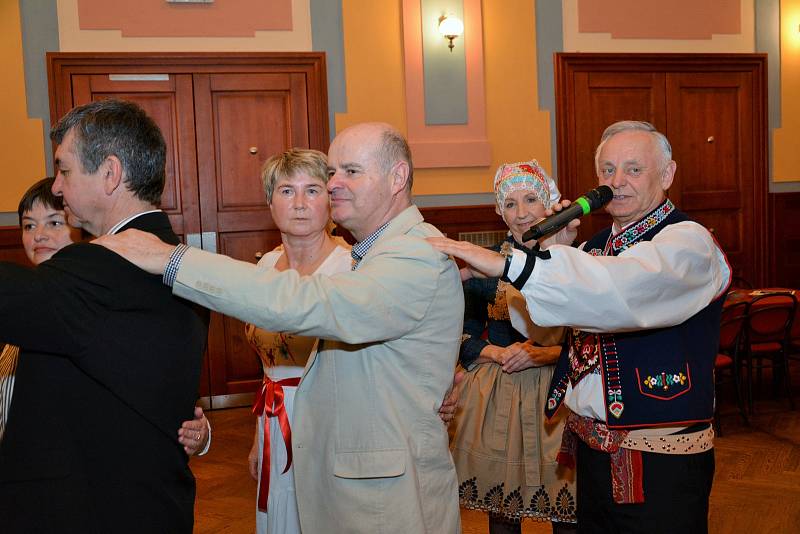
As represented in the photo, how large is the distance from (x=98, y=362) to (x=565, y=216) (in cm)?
104

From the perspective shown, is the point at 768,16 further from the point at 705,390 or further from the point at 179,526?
the point at 179,526

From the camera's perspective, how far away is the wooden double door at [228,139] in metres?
6.23

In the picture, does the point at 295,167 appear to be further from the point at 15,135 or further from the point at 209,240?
the point at 15,135

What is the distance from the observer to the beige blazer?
1.55 metres

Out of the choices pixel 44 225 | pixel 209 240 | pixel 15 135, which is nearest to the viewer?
pixel 44 225

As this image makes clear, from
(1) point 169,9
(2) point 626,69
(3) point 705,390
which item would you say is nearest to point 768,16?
(2) point 626,69

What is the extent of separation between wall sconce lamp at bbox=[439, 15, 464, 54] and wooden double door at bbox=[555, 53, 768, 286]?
0.99 metres

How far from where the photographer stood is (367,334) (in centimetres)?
156

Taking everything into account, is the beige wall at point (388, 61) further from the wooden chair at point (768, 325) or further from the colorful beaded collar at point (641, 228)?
the colorful beaded collar at point (641, 228)

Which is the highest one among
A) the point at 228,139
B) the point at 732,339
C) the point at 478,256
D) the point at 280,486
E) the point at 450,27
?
the point at 450,27

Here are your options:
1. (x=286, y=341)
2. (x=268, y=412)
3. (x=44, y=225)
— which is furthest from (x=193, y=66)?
(x=268, y=412)

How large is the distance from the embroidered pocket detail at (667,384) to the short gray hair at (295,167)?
1317mm

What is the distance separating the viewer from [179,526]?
162 cm

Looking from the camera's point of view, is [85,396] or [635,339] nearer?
[85,396]
